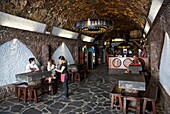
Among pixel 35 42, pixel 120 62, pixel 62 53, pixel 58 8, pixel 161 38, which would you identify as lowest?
pixel 120 62

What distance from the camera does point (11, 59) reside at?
5887 mm

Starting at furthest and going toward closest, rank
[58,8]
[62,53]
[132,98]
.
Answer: [62,53]
[58,8]
[132,98]

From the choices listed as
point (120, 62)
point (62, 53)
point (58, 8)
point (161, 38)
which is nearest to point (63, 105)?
point (161, 38)

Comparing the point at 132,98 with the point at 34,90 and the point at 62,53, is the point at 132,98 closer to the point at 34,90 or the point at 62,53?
the point at 34,90

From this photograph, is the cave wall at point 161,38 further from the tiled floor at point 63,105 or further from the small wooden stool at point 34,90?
the small wooden stool at point 34,90

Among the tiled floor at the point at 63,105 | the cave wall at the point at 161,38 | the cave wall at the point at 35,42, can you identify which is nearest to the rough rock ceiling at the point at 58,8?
the cave wall at the point at 35,42

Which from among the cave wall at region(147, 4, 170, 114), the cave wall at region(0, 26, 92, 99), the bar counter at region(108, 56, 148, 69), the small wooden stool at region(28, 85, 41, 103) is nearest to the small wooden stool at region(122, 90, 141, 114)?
the cave wall at region(147, 4, 170, 114)

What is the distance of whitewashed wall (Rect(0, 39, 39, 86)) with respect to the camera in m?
5.53

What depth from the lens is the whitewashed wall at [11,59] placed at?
218 inches

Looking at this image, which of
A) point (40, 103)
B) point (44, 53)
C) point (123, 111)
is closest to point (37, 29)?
point (44, 53)

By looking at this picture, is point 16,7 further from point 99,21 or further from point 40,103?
point 40,103

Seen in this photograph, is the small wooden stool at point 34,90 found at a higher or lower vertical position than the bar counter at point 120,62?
lower

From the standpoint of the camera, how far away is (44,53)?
7.53 meters

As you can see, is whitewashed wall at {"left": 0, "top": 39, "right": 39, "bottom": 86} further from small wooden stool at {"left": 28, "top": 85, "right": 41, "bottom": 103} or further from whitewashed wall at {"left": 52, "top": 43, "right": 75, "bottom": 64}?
whitewashed wall at {"left": 52, "top": 43, "right": 75, "bottom": 64}
